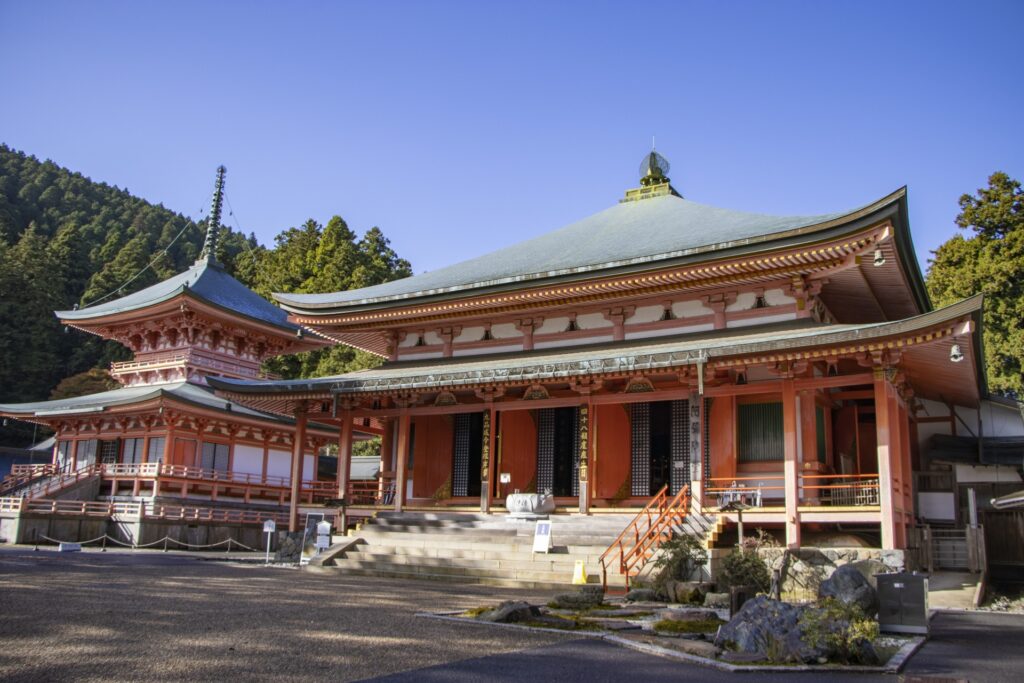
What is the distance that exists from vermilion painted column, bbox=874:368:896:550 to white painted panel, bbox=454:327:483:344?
36.0 ft

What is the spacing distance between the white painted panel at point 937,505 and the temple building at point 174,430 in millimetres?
18070

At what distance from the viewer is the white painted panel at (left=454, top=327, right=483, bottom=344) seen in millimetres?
24141

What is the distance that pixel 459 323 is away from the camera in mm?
24188

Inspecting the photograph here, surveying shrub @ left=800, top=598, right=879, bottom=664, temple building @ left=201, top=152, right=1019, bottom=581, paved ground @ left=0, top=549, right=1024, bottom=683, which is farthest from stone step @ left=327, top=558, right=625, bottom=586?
shrub @ left=800, top=598, right=879, bottom=664

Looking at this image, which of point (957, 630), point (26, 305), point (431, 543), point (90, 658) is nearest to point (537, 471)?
point (431, 543)

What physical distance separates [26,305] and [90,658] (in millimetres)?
64755

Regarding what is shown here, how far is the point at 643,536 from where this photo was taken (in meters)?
16.9

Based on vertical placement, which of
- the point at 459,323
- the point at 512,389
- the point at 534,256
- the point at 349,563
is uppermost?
the point at 534,256

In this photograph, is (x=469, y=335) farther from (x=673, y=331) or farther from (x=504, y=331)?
(x=673, y=331)

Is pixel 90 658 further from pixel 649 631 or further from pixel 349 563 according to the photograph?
pixel 349 563

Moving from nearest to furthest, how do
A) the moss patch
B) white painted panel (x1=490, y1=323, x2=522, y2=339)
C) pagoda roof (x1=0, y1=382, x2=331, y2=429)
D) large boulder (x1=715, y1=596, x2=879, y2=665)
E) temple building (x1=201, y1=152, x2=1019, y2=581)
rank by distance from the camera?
large boulder (x1=715, y1=596, x2=879, y2=665) → the moss patch → temple building (x1=201, y1=152, x2=1019, y2=581) → white painted panel (x1=490, y1=323, x2=522, y2=339) → pagoda roof (x1=0, y1=382, x2=331, y2=429)

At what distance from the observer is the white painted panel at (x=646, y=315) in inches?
843

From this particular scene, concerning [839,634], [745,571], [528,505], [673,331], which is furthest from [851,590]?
[673,331]

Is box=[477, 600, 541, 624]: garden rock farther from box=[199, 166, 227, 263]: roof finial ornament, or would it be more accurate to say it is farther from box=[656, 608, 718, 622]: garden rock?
box=[199, 166, 227, 263]: roof finial ornament
